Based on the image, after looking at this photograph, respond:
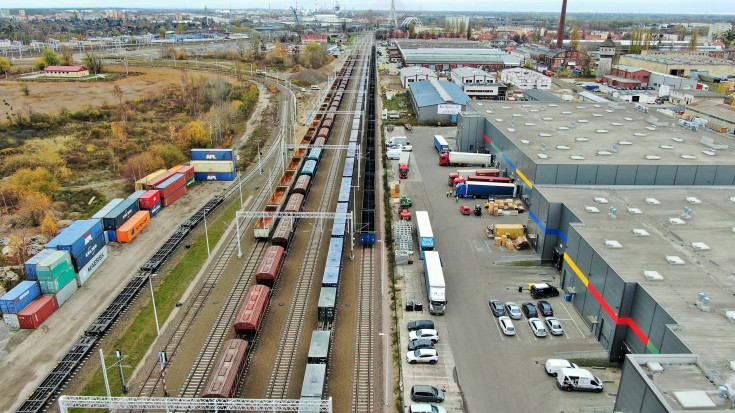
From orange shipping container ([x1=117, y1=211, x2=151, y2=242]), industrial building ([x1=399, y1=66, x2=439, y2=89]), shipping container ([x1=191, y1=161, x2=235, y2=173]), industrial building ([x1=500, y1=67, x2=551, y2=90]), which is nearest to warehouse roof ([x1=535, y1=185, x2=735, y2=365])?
shipping container ([x1=191, y1=161, x2=235, y2=173])

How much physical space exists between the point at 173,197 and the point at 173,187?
0.90 metres

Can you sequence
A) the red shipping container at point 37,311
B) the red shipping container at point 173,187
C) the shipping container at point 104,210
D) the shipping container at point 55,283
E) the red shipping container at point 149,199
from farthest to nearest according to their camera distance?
the red shipping container at point 173,187 → the red shipping container at point 149,199 → the shipping container at point 104,210 → the shipping container at point 55,283 → the red shipping container at point 37,311

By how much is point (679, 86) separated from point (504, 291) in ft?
260

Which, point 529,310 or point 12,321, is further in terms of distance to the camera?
point 529,310

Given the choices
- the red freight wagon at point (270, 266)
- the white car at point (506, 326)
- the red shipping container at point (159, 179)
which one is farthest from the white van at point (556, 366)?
Answer: the red shipping container at point (159, 179)

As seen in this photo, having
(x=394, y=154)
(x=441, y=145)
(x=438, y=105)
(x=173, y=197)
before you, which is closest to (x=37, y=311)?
(x=173, y=197)

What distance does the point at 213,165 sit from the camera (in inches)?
1908

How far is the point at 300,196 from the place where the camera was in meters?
41.3

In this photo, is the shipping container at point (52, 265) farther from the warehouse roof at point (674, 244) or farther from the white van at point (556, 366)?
the warehouse roof at point (674, 244)

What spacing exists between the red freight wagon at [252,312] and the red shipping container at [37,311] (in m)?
10.6

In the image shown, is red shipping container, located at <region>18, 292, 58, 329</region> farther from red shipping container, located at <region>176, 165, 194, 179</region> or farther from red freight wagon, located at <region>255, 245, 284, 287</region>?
red shipping container, located at <region>176, 165, 194, 179</region>

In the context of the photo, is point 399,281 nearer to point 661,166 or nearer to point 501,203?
point 501,203

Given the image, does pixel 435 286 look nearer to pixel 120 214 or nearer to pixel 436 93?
pixel 120 214

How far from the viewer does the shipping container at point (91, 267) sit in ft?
100
